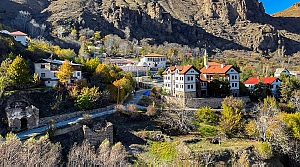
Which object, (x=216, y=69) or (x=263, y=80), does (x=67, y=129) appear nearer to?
(x=216, y=69)

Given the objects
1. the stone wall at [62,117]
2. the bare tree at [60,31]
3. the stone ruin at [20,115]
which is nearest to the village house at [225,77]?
the stone wall at [62,117]

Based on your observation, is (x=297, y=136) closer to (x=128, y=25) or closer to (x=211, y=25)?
(x=128, y=25)

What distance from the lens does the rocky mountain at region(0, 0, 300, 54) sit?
113 metres

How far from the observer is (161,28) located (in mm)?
127562

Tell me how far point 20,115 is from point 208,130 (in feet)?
66.6

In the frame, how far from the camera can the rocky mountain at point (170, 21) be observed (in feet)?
371

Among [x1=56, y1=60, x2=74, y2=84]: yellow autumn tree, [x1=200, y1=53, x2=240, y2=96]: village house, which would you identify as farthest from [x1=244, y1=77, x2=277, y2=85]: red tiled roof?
[x1=56, y1=60, x2=74, y2=84]: yellow autumn tree

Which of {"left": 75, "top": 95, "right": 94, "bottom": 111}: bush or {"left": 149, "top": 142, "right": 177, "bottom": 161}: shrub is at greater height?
{"left": 75, "top": 95, "right": 94, "bottom": 111}: bush

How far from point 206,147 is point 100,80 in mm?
18102

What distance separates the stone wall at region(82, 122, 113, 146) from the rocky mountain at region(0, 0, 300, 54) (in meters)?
73.6

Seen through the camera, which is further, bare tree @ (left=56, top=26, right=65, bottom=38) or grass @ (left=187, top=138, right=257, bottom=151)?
bare tree @ (left=56, top=26, right=65, bottom=38)

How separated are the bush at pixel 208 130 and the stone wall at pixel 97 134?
10.6 m

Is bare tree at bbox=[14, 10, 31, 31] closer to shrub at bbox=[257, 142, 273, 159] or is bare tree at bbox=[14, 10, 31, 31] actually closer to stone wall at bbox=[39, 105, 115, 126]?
stone wall at bbox=[39, 105, 115, 126]

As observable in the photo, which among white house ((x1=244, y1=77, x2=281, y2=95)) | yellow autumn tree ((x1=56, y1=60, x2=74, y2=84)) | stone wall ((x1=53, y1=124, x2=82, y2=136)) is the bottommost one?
stone wall ((x1=53, y1=124, x2=82, y2=136))
